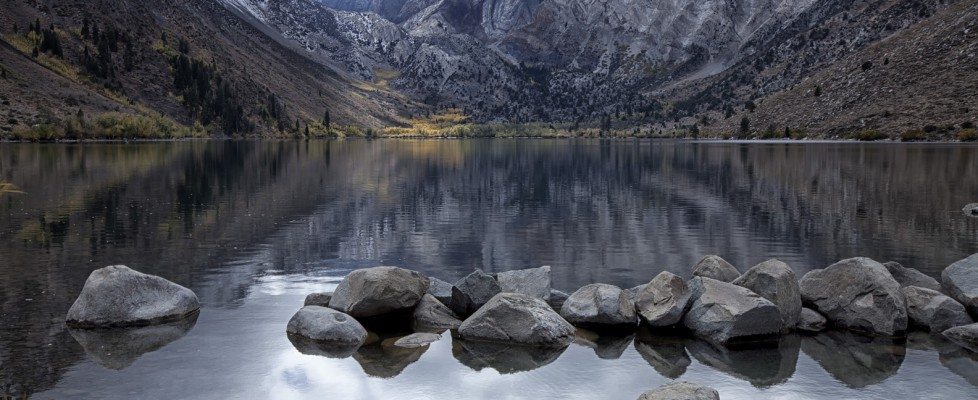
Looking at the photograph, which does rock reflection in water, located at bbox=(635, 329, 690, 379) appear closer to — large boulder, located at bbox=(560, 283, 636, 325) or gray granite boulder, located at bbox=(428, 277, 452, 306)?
large boulder, located at bbox=(560, 283, 636, 325)

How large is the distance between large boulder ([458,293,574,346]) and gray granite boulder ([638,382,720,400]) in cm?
546

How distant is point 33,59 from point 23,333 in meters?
189

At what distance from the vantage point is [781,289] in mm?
20578

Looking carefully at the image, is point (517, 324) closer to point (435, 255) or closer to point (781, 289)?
point (781, 289)

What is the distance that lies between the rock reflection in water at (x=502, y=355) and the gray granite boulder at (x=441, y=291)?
11.1ft

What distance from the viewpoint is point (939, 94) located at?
470ft

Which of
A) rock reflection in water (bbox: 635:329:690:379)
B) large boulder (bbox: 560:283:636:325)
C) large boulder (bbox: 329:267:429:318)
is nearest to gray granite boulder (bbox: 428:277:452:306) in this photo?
large boulder (bbox: 329:267:429:318)

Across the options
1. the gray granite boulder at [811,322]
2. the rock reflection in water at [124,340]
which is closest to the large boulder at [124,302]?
the rock reflection in water at [124,340]

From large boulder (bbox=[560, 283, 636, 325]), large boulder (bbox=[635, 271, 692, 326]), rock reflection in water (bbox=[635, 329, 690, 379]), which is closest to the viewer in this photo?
rock reflection in water (bbox=[635, 329, 690, 379])

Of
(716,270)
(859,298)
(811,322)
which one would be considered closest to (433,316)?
(716,270)

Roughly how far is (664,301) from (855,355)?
5233 mm

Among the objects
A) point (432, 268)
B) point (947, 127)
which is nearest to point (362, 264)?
point (432, 268)

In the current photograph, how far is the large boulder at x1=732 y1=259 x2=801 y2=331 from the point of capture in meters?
20.5

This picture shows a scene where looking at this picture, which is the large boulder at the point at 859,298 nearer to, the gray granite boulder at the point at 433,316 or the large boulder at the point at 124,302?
the gray granite boulder at the point at 433,316
